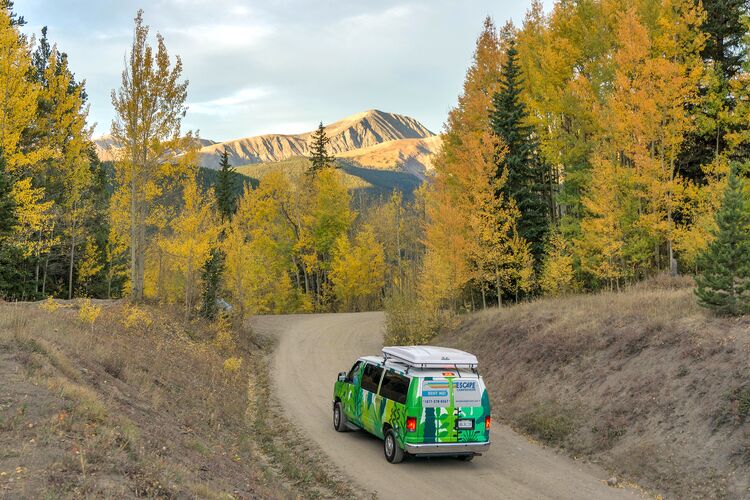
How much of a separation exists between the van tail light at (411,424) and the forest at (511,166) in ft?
46.3

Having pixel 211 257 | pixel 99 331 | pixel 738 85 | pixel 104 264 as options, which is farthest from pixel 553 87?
pixel 104 264

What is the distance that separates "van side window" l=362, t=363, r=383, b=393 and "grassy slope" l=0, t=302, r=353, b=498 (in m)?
2.14

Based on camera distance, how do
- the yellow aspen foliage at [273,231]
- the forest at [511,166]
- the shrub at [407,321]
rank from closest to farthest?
the forest at [511,166]
the shrub at [407,321]
the yellow aspen foliage at [273,231]

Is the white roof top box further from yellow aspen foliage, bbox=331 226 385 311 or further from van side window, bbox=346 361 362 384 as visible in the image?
yellow aspen foliage, bbox=331 226 385 311

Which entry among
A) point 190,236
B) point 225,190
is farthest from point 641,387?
point 225,190

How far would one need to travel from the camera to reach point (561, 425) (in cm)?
1419

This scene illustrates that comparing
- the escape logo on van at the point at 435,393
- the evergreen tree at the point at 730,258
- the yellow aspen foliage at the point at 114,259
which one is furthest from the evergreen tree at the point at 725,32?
the yellow aspen foliage at the point at 114,259

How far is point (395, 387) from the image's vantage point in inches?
491

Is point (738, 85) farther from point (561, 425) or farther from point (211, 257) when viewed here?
point (211, 257)

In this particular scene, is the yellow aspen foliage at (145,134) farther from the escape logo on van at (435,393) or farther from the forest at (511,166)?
the escape logo on van at (435,393)

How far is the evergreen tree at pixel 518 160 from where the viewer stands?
2928 cm

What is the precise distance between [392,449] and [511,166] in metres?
20.8

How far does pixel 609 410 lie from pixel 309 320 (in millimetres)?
29344

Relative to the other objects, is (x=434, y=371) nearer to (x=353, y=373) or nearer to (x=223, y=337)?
(x=353, y=373)
